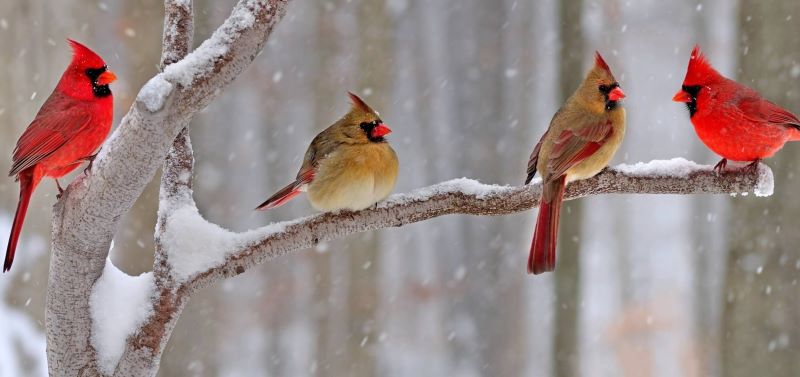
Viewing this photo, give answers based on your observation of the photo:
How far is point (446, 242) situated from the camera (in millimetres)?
4012

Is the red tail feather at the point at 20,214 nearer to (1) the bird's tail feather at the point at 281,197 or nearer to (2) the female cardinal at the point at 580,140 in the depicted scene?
(1) the bird's tail feather at the point at 281,197

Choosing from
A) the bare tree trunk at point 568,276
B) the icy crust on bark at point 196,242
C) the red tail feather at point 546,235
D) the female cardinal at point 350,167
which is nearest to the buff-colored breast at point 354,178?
the female cardinal at point 350,167

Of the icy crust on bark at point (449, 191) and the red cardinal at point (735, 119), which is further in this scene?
the red cardinal at point (735, 119)

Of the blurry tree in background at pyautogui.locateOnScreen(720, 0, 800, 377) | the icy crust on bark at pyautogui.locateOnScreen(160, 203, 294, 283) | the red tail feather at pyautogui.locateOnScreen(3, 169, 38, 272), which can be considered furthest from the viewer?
the blurry tree in background at pyautogui.locateOnScreen(720, 0, 800, 377)

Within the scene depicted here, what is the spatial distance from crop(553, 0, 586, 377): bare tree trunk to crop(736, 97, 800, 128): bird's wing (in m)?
1.78

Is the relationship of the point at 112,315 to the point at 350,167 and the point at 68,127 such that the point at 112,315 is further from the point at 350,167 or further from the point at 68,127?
the point at 350,167

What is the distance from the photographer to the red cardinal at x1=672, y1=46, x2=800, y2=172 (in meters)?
2.06

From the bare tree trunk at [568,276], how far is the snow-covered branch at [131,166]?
2485 millimetres

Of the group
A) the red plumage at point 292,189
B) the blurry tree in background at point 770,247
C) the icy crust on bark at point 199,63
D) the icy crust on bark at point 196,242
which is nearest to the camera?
the icy crust on bark at point 199,63

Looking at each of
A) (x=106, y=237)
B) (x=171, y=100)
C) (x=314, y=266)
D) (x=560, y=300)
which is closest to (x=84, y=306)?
(x=106, y=237)

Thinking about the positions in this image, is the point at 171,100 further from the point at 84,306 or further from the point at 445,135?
the point at 445,135

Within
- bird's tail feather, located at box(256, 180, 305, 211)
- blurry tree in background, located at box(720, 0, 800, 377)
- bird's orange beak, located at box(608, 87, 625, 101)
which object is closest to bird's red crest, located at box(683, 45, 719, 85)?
bird's orange beak, located at box(608, 87, 625, 101)

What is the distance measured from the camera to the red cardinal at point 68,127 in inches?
65.3

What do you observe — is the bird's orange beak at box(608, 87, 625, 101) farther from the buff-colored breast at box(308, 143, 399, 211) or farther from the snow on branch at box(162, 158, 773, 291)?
the buff-colored breast at box(308, 143, 399, 211)
